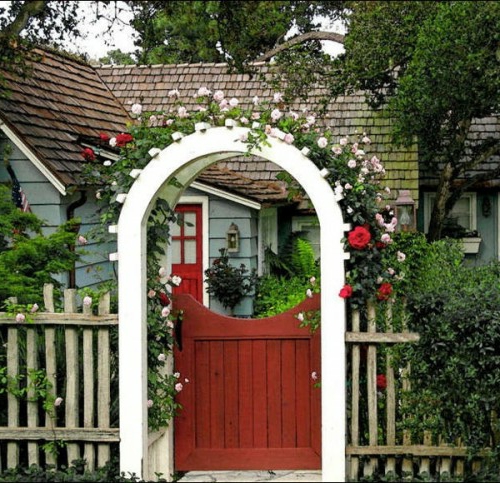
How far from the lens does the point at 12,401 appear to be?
7004 mm

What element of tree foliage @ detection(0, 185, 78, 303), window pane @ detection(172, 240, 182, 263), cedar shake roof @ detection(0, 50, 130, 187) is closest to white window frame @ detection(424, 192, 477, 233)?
window pane @ detection(172, 240, 182, 263)

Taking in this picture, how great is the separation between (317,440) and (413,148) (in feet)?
36.2

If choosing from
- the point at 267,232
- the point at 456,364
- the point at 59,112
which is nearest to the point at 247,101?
the point at 267,232

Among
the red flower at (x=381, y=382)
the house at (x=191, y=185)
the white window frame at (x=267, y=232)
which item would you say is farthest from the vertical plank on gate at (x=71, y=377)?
the white window frame at (x=267, y=232)

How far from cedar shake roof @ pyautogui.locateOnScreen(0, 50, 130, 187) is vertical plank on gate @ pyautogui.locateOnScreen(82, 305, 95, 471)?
426 centimetres

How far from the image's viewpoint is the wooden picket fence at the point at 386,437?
674 cm

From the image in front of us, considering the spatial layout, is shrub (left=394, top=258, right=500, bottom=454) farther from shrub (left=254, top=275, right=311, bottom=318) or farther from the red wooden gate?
shrub (left=254, top=275, right=311, bottom=318)

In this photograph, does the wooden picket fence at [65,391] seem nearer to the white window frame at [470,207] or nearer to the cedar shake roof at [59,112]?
the cedar shake roof at [59,112]

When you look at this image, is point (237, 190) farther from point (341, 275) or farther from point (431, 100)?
point (341, 275)

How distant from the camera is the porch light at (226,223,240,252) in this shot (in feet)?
47.8

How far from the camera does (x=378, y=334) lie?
266 inches

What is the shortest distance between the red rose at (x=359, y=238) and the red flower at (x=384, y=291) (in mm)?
344

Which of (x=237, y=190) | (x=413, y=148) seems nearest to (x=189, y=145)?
(x=237, y=190)

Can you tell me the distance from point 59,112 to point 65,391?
263 inches
